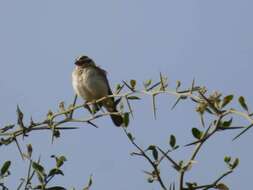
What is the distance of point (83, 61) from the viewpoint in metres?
8.67

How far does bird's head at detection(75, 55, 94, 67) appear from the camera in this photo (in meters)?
8.59

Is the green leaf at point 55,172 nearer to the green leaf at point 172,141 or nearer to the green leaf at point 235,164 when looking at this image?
the green leaf at point 172,141

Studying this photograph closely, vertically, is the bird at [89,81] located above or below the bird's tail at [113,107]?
above

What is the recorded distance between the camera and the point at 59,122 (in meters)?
3.20

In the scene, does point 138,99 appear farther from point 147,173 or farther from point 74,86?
point 74,86

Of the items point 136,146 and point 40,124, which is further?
point 40,124

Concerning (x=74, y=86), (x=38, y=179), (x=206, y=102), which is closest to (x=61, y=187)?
(x=38, y=179)

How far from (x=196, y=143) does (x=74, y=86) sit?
5.92 m

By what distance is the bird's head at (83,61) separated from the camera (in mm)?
8594

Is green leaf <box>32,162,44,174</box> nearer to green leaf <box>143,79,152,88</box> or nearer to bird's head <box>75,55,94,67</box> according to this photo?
green leaf <box>143,79,152,88</box>

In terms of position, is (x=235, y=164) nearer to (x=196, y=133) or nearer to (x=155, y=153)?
(x=196, y=133)

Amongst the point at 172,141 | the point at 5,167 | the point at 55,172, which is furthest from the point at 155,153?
the point at 5,167

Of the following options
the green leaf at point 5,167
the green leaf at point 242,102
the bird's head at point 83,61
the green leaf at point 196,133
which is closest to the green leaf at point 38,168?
the green leaf at point 5,167

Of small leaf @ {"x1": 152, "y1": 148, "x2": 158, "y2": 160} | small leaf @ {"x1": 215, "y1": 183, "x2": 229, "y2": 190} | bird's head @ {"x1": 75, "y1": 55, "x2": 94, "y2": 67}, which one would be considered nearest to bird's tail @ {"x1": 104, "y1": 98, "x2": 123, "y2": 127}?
small leaf @ {"x1": 152, "y1": 148, "x2": 158, "y2": 160}
